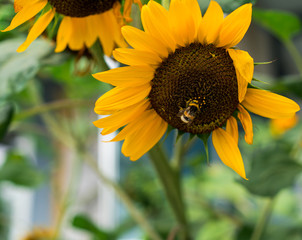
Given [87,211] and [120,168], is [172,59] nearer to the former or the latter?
[120,168]

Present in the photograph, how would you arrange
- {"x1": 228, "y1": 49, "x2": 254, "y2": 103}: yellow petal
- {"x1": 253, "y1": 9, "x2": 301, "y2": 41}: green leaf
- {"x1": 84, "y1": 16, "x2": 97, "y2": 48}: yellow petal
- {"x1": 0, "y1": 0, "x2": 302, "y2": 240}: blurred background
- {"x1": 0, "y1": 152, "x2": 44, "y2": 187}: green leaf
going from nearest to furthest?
{"x1": 228, "y1": 49, "x2": 254, "y2": 103}: yellow petal < {"x1": 84, "y1": 16, "x2": 97, "y2": 48}: yellow petal < {"x1": 0, "y1": 0, "x2": 302, "y2": 240}: blurred background < {"x1": 253, "y1": 9, "x2": 301, "y2": 41}: green leaf < {"x1": 0, "y1": 152, "x2": 44, "y2": 187}: green leaf

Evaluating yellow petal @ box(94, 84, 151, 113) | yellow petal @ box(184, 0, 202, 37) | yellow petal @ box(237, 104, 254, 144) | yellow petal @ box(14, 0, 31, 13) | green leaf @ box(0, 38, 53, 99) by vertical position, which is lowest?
green leaf @ box(0, 38, 53, 99)

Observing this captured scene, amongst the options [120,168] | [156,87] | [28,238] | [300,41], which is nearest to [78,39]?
[156,87]

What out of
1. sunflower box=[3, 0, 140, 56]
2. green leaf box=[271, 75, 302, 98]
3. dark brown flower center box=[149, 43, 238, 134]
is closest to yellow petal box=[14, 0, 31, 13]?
sunflower box=[3, 0, 140, 56]

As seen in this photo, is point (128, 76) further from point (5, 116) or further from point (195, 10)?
point (5, 116)

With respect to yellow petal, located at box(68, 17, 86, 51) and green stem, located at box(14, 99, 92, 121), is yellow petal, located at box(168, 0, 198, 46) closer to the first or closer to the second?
yellow petal, located at box(68, 17, 86, 51)

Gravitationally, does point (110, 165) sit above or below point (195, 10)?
below

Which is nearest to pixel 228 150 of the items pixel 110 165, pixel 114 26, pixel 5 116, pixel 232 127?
pixel 232 127
